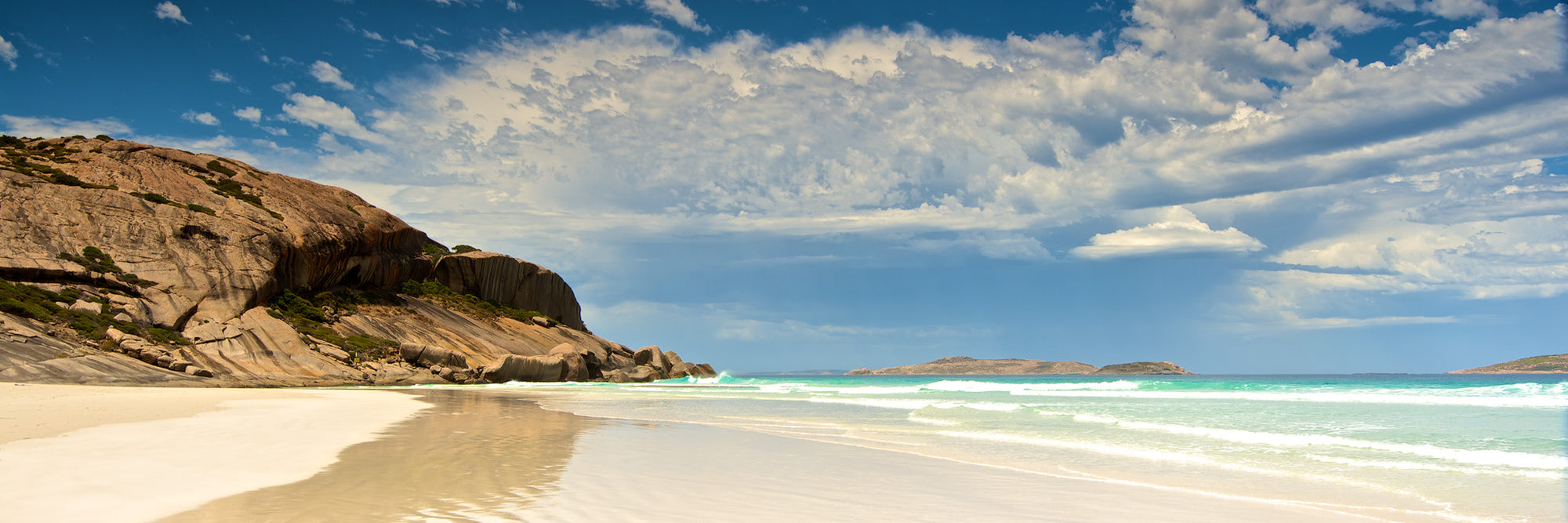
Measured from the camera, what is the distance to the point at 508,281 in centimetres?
7006

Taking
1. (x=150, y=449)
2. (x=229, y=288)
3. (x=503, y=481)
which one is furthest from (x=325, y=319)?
(x=503, y=481)

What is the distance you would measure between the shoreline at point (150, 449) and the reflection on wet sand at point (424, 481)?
36 centimetres

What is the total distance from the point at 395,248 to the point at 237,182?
1125 centimetres

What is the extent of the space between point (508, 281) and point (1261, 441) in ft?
212

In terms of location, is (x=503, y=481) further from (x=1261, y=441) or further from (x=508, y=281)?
(x=508, y=281)

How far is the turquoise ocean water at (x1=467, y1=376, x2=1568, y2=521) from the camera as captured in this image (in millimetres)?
8914

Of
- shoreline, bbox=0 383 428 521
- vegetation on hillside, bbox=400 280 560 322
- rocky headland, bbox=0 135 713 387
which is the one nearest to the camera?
shoreline, bbox=0 383 428 521

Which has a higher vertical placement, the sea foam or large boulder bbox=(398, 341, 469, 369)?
large boulder bbox=(398, 341, 469, 369)

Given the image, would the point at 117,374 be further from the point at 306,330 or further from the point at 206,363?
the point at 306,330

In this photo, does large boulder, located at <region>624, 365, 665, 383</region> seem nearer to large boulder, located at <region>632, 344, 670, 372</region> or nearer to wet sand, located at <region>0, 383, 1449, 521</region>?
large boulder, located at <region>632, 344, 670, 372</region>

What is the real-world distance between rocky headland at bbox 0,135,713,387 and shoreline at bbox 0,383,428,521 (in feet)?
49.1

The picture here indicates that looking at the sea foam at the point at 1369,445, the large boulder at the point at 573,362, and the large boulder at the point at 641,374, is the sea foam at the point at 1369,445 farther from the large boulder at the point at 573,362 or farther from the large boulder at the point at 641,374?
the large boulder at the point at 641,374

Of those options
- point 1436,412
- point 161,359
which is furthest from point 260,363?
point 1436,412

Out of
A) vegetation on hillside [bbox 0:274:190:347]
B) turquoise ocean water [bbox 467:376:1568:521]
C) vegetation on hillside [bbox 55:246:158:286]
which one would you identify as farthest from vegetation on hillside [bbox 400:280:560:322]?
turquoise ocean water [bbox 467:376:1568:521]
